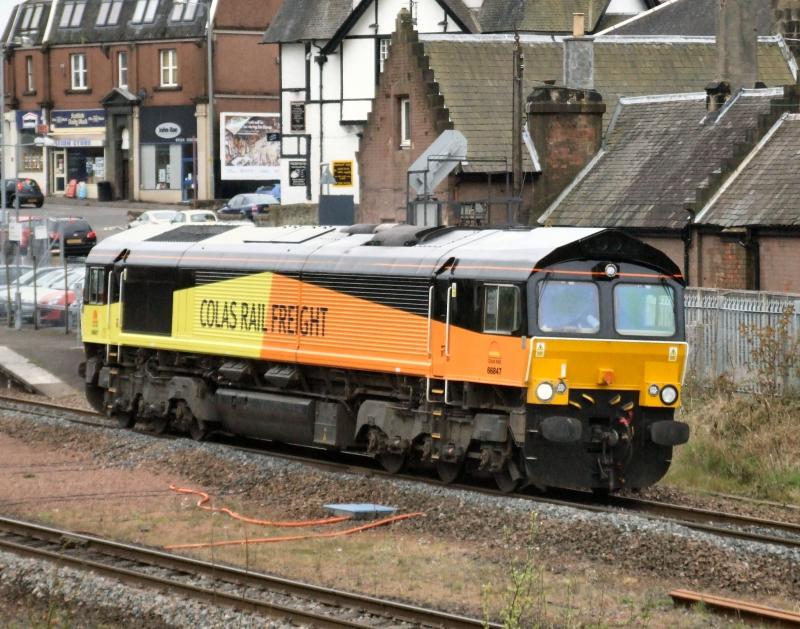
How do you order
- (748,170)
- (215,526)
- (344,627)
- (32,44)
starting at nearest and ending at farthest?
(344,627)
(215,526)
(748,170)
(32,44)

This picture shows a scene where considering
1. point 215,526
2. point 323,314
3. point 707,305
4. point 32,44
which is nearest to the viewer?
point 215,526

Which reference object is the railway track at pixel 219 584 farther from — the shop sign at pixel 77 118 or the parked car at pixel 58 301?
the shop sign at pixel 77 118

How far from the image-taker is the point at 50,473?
784 inches

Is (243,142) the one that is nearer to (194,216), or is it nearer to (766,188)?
(194,216)

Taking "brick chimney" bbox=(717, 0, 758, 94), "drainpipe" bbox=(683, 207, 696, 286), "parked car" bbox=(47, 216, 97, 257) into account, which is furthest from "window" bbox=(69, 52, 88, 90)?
"drainpipe" bbox=(683, 207, 696, 286)

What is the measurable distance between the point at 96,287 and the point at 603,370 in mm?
10180

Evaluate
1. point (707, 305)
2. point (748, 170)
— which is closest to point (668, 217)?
point (748, 170)

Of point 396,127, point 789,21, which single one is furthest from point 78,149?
point 789,21

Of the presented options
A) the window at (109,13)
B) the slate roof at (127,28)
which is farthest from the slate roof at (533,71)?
the window at (109,13)

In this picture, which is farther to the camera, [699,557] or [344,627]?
[699,557]

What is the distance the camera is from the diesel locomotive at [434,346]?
1700 cm

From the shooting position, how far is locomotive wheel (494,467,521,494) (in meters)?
17.7

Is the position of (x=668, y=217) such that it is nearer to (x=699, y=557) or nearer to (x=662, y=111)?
(x=662, y=111)

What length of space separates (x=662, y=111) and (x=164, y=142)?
144 ft
